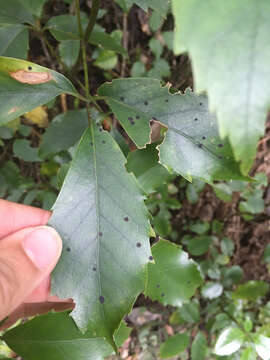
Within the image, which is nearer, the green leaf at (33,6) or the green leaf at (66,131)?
the green leaf at (33,6)

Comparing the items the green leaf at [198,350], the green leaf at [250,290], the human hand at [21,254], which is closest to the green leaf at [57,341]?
the human hand at [21,254]

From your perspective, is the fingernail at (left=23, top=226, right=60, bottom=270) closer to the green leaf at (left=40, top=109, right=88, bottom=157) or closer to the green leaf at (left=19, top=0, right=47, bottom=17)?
the green leaf at (left=40, top=109, right=88, bottom=157)

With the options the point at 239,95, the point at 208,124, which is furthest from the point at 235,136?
the point at 208,124

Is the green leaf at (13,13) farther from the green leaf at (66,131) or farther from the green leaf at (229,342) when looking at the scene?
the green leaf at (229,342)

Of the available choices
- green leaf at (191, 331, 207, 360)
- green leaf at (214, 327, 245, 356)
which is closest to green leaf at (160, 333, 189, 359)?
green leaf at (191, 331, 207, 360)

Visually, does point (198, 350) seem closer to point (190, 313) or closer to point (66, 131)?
point (190, 313)

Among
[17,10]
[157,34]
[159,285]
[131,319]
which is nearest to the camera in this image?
[17,10]

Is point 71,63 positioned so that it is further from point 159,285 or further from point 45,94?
point 159,285
